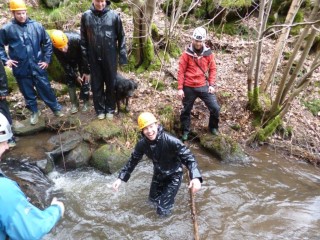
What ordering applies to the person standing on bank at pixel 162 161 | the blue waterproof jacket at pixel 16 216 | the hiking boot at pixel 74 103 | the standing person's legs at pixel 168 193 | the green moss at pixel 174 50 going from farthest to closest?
the green moss at pixel 174 50 → the hiking boot at pixel 74 103 → the standing person's legs at pixel 168 193 → the person standing on bank at pixel 162 161 → the blue waterproof jacket at pixel 16 216

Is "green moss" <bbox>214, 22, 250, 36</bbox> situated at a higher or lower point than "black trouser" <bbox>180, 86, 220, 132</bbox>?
higher

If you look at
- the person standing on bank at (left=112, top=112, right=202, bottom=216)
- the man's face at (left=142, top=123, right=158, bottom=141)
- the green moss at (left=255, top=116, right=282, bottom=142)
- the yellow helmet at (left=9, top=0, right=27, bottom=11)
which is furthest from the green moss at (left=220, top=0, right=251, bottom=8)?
the man's face at (left=142, top=123, right=158, bottom=141)

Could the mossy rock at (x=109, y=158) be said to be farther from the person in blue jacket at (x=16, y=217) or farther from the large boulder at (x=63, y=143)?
the person in blue jacket at (x=16, y=217)

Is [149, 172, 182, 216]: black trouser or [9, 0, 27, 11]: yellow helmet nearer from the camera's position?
[149, 172, 182, 216]: black trouser

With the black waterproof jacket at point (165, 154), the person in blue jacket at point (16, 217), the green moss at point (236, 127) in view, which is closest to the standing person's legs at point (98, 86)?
the black waterproof jacket at point (165, 154)

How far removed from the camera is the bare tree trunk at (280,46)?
646cm

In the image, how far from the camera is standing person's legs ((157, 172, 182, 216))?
4.70 meters

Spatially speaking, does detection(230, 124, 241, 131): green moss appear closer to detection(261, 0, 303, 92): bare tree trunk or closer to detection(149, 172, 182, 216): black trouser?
detection(261, 0, 303, 92): bare tree trunk

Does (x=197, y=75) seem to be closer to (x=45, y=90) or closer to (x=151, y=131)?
(x=151, y=131)

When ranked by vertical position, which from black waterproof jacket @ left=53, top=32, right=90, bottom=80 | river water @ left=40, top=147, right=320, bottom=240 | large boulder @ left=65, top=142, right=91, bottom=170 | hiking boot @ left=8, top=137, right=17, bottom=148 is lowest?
river water @ left=40, top=147, right=320, bottom=240

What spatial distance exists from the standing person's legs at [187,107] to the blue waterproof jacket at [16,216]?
440 cm

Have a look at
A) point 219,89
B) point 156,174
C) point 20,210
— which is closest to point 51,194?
point 156,174

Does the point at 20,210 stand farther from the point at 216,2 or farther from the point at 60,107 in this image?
the point at 216,2

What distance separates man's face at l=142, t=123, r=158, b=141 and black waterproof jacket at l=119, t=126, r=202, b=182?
0.23 feet
